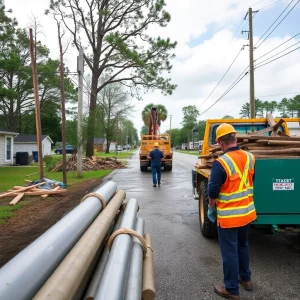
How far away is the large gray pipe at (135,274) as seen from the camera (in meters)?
2.44

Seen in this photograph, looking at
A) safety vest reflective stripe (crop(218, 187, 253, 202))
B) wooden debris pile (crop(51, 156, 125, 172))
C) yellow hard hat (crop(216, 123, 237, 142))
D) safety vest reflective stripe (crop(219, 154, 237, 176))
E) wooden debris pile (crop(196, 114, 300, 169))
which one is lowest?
wooden debris pile (crop(51, 156, 125, 172))

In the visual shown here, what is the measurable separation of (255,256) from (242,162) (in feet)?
7.09

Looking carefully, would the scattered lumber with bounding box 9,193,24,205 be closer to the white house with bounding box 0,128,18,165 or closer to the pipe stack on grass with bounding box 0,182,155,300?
the pipe stack on grass with bounding box 0,182,155,300

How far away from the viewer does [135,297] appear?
240cm

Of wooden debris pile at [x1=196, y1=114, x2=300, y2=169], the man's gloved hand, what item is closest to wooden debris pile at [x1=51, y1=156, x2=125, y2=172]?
wooden debris pile at [x1=196, y1=114, x2=300, y2=169]

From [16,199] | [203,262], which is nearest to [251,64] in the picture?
[16,199]

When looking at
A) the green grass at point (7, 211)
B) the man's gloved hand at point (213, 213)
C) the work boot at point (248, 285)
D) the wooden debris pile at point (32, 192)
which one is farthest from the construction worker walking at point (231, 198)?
the wooden debris pile at point (32, 192)

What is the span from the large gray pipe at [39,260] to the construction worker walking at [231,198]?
4.78 ft

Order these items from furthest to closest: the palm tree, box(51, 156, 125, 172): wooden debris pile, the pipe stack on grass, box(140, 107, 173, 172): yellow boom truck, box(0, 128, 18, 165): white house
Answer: the palm tree, box(0, 128, 18, 165): white house, box(51, 156, 125, 172): wooden debris pile, box(140, 107, 173, 172): yellow boom truck, the pipe stack on grass

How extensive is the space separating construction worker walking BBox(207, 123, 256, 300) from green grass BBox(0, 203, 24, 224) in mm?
5583

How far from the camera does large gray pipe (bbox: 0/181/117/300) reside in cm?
185

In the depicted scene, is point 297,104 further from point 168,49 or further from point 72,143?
point 72,143

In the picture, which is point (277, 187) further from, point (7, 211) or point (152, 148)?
point (152, 148)

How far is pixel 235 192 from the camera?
3646 millimetres
